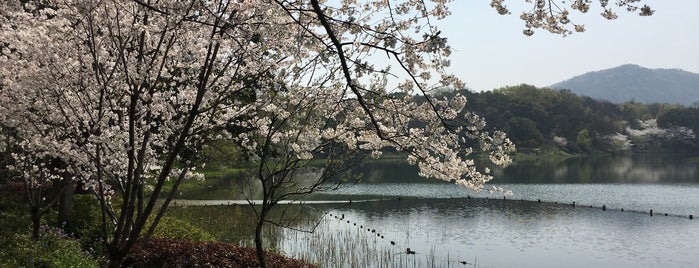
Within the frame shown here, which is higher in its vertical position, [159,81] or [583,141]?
[583,141]

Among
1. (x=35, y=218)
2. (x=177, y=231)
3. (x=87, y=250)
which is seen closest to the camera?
(x=35, y=218)

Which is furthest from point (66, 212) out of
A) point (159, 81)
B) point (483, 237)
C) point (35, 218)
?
point (483, 237)

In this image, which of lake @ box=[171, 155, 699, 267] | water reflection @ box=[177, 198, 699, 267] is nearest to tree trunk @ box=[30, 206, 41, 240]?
lake @ box=[171, 155, 699, 267]

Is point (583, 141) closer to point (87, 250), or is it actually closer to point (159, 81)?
point (87, 250)

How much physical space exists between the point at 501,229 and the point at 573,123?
96.9 metres

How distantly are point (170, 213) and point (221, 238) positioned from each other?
4.18 metres

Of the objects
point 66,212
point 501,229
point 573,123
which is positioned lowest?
point 501,229

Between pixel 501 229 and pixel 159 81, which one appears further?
pixel 501 229

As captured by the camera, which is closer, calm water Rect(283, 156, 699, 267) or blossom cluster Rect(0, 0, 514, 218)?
blossom cluster Rect(0, 0, 514, 218)

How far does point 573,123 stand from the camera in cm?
11450

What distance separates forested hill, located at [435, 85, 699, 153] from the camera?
106875mm

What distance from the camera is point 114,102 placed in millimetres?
6848

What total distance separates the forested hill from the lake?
62.2 metres

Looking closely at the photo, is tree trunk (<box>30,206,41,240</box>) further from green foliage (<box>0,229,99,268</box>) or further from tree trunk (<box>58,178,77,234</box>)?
tree trunk (<box>58,178,77,234</box>)
